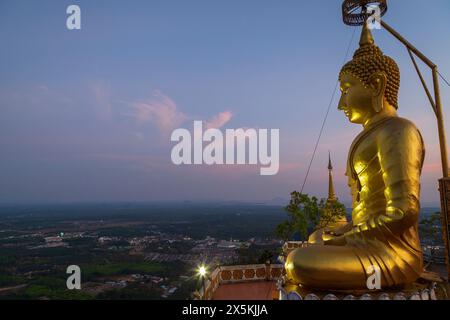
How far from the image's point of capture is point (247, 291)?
8539 millimetres

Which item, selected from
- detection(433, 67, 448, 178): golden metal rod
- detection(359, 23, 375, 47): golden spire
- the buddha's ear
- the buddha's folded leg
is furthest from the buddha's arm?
detection(359, 23, 375, 47): golden spire

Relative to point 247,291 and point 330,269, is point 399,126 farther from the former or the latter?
point 247,291

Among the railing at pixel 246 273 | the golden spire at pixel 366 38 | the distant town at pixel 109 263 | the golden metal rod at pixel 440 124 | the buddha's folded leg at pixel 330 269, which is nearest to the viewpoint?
the buddha's folded leg at pixel 330 269

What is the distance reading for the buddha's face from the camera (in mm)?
5074

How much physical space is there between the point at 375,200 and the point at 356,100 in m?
1.72

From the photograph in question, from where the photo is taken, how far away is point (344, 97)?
5340 millimetres

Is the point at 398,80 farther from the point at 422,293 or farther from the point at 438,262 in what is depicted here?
the point at 438,262

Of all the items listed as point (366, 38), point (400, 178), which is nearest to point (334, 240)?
point (400, 178)

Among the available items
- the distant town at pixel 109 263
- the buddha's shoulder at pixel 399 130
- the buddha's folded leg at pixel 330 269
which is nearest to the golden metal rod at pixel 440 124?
the buddha's shoulder at pixel 399 130

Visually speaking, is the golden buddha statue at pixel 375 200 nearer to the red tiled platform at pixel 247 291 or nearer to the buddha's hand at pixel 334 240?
the buddha's hand at pixel 334 240

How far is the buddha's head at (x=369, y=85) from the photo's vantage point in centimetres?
502

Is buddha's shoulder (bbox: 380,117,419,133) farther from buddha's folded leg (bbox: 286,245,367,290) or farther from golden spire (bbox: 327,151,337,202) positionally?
golden spire (bbox: 327,151,337,202)

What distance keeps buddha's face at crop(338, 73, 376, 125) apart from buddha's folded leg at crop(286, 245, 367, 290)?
2412 mm

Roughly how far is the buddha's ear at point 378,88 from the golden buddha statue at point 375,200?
1cm
